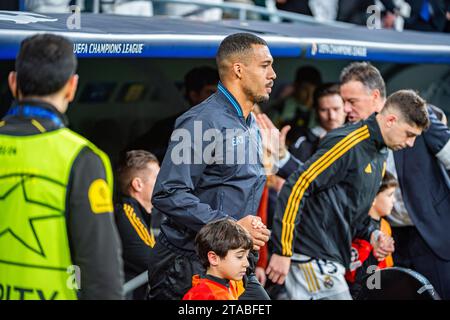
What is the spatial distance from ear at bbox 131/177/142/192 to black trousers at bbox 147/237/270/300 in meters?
1.03

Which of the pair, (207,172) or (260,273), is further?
(260,273)

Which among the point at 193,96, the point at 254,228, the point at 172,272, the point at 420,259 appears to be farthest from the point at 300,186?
the point at 193,96

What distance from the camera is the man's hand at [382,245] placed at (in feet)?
19.2

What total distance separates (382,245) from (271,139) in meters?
0.93

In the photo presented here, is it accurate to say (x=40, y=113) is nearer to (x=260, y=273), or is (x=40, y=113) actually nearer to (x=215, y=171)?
(x=215, y=171)

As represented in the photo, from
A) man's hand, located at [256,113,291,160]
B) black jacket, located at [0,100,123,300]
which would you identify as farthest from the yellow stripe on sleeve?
black jacket, located at [0,100,123,300]

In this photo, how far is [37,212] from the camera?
3.42 m

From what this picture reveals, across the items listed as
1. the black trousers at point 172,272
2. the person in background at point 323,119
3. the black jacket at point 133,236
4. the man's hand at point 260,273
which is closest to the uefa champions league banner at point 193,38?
the person in background at point 323,119

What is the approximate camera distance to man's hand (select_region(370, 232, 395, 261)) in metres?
5.87
